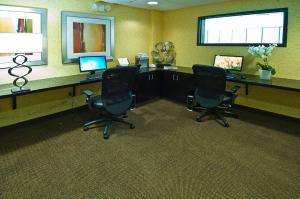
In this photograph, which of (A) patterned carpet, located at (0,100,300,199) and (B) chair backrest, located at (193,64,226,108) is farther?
(B) chair backrest, located at (193,64,226,108)

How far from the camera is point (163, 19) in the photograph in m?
5.67

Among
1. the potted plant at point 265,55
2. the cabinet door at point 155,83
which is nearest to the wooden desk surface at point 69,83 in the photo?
the potted plant at point 265,55

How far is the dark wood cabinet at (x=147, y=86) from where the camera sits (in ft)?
15.2

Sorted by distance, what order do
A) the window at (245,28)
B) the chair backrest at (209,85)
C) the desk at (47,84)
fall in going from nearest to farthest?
the desk at (47,84) < the chair backrest at (209,85) < the window at (245,28)

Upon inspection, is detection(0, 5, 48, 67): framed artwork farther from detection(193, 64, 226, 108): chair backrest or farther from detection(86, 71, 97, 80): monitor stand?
detection(193, 64, 226, 108): chair backrest

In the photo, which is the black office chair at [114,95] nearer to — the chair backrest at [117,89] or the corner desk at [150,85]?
the chair backrest at [117,89]

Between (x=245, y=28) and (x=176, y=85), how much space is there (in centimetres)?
171

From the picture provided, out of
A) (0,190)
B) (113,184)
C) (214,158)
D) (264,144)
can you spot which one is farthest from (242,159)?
(0,190)

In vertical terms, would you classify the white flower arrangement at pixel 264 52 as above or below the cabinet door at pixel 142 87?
above

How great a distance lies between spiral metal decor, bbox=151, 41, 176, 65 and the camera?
5504 mm

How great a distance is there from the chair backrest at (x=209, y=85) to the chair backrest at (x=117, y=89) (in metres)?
1.11

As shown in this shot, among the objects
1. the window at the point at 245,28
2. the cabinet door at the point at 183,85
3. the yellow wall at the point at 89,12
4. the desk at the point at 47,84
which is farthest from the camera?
the cabinet door at the point at 183,85

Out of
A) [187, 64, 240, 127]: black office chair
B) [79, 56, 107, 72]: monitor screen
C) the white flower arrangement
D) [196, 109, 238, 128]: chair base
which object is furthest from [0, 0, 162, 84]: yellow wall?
the white flower arrangement

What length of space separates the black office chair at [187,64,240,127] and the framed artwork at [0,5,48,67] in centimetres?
237
